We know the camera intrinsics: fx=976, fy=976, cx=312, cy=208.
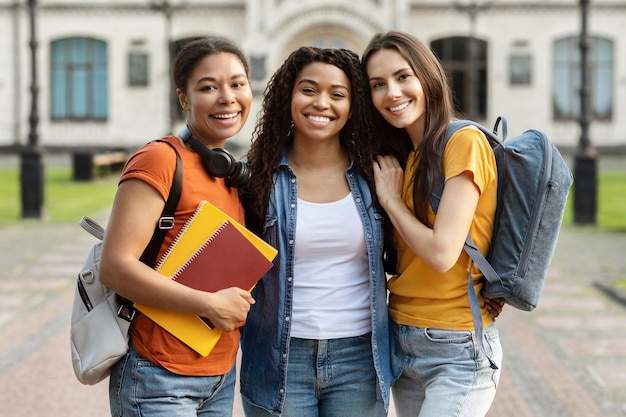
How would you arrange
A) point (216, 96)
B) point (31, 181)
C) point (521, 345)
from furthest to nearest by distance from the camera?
1. point (31, 181)
2. point (521, 345)
3. point (216, 96)

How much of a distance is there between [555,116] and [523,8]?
12.6 ft

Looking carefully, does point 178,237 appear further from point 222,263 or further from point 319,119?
point 319,119

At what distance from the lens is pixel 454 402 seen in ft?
10.6

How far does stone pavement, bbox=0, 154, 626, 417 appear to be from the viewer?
5926 mm

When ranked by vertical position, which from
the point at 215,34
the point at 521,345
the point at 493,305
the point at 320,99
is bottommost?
the point at 521,345

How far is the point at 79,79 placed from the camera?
3397 centimetres

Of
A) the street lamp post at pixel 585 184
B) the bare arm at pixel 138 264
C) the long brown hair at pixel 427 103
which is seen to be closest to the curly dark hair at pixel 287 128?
the long brown hair at pixel 427 103

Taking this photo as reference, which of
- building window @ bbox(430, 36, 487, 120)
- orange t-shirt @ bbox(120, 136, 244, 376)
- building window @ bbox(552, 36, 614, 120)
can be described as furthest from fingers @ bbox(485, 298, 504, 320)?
building window @ bbox(552, 36, 614, 120)

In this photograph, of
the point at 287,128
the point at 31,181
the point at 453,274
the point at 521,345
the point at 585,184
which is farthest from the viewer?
the point at 31,181

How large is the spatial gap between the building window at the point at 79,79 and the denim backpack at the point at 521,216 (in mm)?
31704

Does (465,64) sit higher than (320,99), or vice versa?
(465,64)

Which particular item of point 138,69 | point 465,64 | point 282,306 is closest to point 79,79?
point 138,69

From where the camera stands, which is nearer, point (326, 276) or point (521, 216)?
point (521, 216)

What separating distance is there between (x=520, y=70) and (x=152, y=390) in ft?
104
